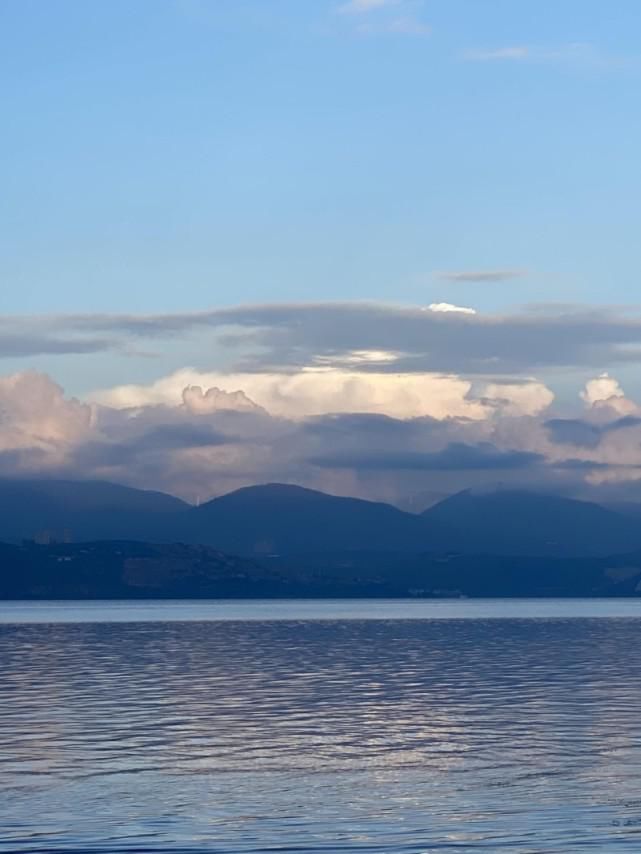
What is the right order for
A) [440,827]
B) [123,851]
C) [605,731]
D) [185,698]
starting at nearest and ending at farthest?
[123,851]
[440,827]
[605,731]
[185,698]

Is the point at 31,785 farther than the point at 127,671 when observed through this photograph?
No

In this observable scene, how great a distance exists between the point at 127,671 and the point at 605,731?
5069 cm

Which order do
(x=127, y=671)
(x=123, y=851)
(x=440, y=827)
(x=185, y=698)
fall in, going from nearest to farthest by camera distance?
(x=123, y=851), (x=440, y=827), (x=185, y=698), (x=127, y=671)

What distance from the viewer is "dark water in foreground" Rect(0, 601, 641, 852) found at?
39.3 m

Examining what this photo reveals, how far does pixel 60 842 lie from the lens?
125ft

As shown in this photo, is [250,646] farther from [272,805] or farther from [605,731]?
[272,805]

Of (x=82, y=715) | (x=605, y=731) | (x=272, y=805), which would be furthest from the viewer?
(x=82, y=715)

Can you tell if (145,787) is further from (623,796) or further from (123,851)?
(623,796)

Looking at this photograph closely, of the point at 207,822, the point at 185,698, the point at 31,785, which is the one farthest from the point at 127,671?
the point at 207,822

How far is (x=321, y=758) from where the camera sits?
54406mm

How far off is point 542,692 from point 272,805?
Answer: 41.0 m

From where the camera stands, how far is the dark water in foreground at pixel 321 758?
129ft

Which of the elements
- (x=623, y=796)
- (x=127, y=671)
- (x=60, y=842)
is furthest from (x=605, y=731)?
(x=127, y=671)

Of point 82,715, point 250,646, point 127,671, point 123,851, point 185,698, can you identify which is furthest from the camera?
point 250,646
